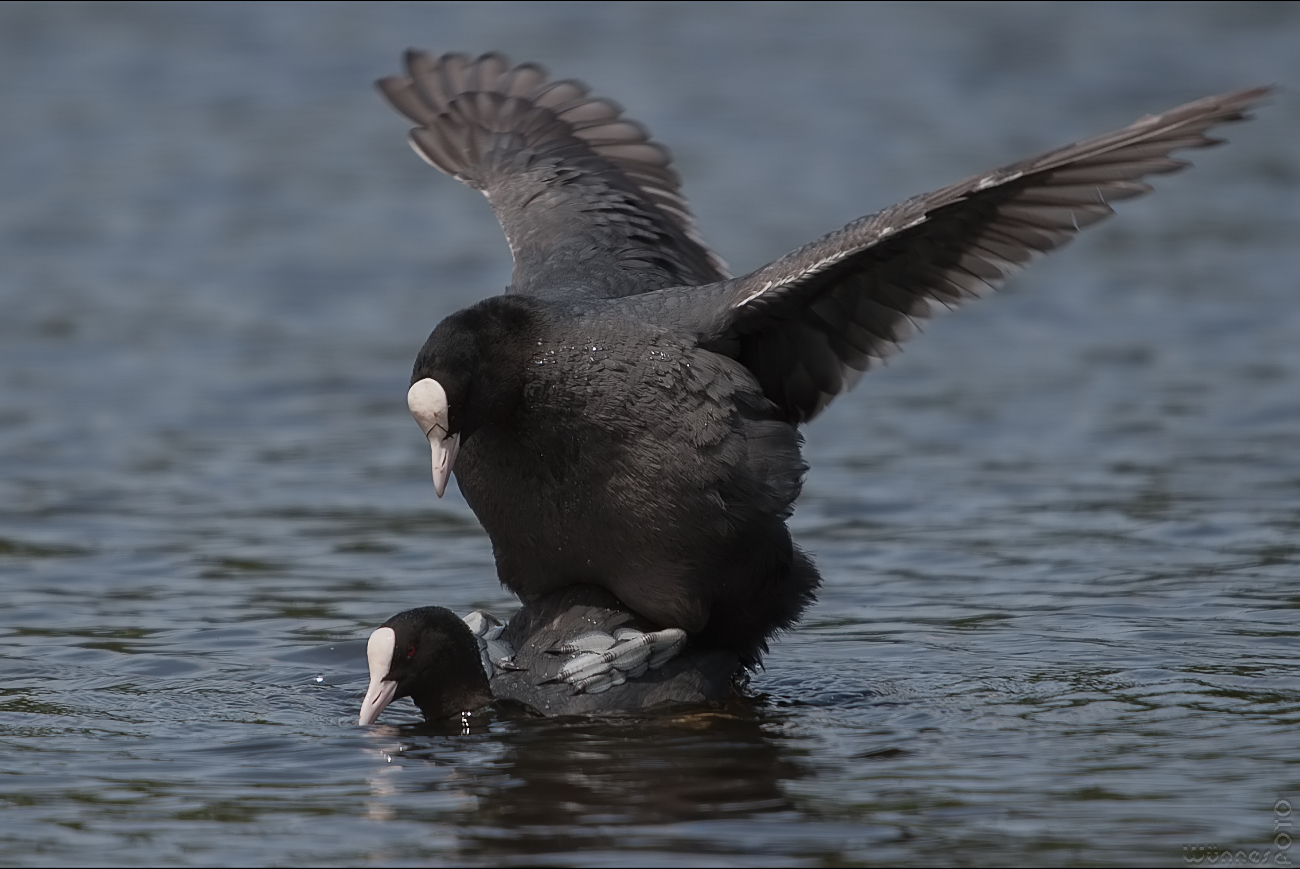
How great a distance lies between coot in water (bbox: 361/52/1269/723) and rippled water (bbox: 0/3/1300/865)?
461mm

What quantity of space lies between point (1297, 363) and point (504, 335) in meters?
6.08

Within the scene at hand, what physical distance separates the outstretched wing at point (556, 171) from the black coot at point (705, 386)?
526mm

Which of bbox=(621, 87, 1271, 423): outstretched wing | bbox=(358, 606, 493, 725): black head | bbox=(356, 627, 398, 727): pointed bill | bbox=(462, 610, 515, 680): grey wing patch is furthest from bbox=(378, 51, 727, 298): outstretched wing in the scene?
bbox=(356, 627, 398, 727): pointed bill

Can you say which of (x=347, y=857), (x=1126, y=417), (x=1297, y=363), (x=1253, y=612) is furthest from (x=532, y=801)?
(x=1297, y=363)

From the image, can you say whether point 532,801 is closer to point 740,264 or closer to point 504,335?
point 504,335

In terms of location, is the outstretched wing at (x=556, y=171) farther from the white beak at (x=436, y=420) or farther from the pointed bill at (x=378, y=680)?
the pointed bill at (x=378, y=680)

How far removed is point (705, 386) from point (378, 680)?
128 centimetres

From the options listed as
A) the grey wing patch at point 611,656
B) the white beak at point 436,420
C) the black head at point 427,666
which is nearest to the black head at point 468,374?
the white beak at point 436,420

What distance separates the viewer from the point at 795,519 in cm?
837

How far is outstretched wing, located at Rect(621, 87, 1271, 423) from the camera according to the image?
546cm

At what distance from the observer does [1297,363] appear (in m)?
10.4

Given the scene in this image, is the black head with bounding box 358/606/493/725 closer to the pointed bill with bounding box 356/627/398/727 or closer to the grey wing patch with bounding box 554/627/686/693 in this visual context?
the pointed bill with bounding box 356/627/398/727

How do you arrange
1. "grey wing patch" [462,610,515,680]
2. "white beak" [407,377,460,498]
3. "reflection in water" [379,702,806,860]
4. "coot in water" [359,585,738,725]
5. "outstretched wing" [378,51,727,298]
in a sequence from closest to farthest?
1. "reflection in water" [379,702,806,860]
2. "white beak" [407,377,460,498]
3. "coot in water" [359,585,738,725]
4. "grey wing patch" [462,610,515,680]
5. "outstretched wing" [378,51,727,298]

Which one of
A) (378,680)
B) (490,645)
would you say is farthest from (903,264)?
(378,680)
